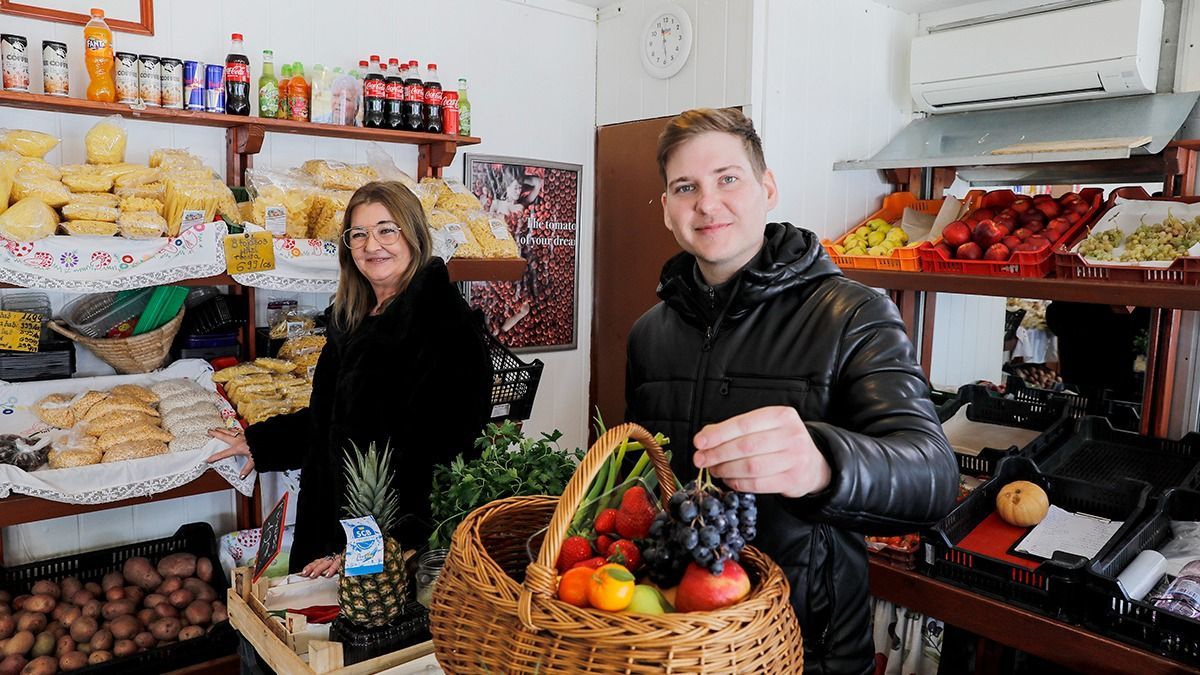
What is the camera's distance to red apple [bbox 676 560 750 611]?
86 centimetres

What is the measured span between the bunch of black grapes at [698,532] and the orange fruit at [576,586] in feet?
0.27

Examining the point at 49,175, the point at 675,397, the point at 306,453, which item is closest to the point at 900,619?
the point at 675,397

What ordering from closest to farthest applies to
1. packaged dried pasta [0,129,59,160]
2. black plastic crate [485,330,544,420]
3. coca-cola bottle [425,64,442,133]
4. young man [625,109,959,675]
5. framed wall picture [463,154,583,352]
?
young man [625,109,959,675] → packaged dried pasta [0,129,59,160] → black plastic crate [485,330,544,420] → coca-cola bottle [425,64,442,133] → framed wall picture [463,154,583,352]

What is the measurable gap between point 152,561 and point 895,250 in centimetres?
286

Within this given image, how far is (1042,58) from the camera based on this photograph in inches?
120

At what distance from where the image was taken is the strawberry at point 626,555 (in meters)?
0.93

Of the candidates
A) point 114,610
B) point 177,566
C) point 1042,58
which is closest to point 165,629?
point 114,610

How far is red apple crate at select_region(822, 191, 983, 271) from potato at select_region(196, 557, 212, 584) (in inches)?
100.0

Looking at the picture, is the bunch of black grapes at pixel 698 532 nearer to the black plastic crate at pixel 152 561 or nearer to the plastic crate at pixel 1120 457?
the plastic crate at pixel 1120 457

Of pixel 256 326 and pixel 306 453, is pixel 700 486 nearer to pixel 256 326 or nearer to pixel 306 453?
pixel 306 453

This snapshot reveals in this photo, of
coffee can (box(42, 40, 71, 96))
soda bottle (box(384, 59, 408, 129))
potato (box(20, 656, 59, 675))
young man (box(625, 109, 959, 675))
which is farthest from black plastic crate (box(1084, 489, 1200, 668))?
coffee can (box(42, 40, 71, 96))

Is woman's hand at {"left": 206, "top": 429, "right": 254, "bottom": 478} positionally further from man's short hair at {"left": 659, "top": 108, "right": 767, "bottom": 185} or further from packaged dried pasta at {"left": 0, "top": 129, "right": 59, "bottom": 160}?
man's short hair at {"left": 659, "top": 108, "right": 767, "bottom": 185}

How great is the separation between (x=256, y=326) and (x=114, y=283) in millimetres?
797

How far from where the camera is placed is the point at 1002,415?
301 centimetres
